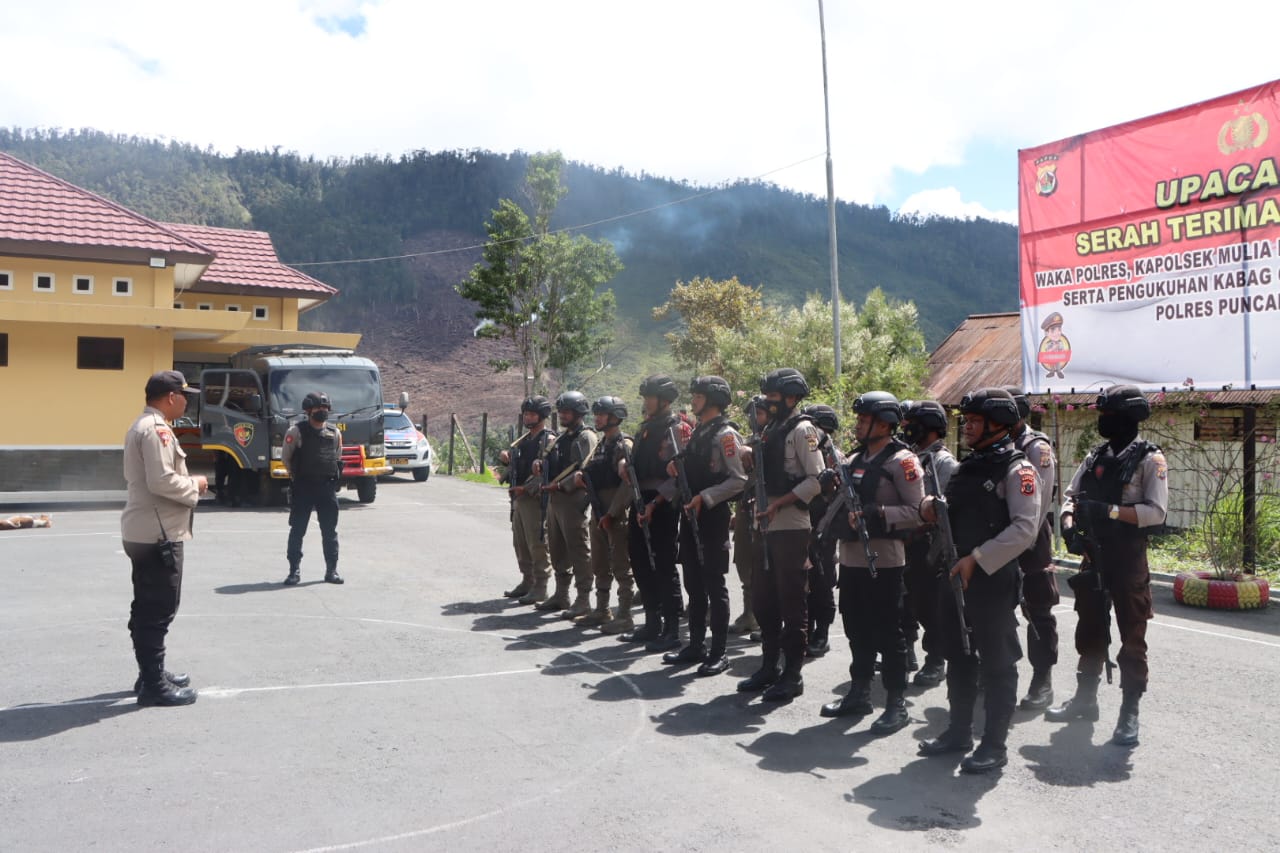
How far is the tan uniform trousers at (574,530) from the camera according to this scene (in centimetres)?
834

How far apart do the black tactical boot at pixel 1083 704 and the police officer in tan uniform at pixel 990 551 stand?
3.54 feet

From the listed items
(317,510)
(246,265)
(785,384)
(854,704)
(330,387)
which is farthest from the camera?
(246,265)

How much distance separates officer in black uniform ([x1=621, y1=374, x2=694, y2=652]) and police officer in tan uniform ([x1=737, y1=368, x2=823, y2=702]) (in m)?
1.13

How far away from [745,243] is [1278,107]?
106 m

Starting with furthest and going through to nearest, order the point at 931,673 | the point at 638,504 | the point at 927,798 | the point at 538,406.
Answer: the point at 538,406 → the point at 638,504 → the point at 931,673 → the point at 927,798

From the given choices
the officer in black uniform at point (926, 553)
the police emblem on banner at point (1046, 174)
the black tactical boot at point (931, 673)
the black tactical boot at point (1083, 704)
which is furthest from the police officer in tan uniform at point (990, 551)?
the police emblem on banner at point (1046, 174)

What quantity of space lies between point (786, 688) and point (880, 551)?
1.07 metres

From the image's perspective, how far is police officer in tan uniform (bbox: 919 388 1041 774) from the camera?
187 inches

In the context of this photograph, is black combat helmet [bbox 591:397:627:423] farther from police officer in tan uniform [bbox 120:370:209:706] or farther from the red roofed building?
the red roofed building

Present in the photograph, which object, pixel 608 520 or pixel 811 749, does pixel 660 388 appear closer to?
pixel 608 520

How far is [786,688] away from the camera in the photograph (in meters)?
6.00

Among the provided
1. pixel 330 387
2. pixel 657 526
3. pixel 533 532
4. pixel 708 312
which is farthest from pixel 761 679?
pixel 708 312

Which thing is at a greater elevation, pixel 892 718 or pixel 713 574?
pixel 713 574

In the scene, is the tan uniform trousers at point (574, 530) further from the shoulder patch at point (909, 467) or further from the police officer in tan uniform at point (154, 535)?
the shoulder patch at point (909, 467)
